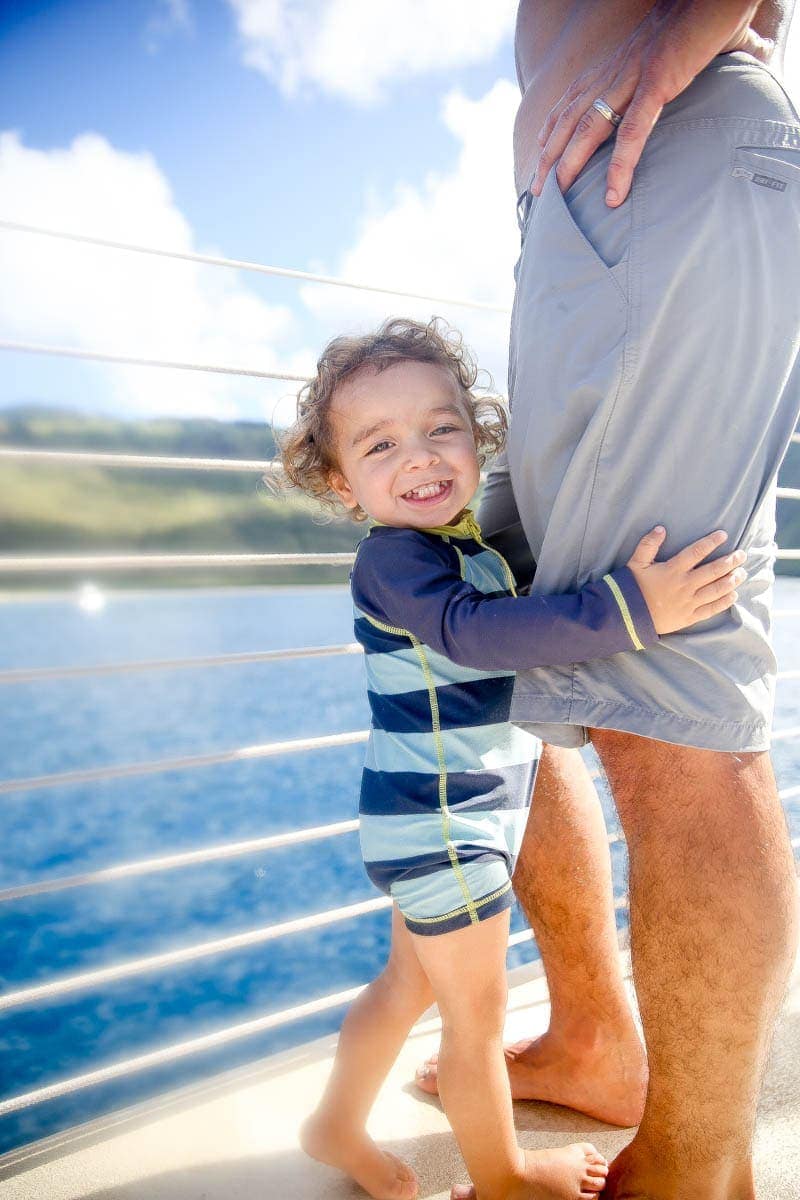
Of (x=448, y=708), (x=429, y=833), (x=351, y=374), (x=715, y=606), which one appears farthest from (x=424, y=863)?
(x=351, y=374)

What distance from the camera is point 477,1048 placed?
911mm

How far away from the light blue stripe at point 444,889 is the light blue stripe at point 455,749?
110mm

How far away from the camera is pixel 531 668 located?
888mm

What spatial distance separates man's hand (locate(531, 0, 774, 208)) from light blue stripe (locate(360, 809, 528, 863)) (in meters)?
0.67

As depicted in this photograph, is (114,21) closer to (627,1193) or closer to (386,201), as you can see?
(627,1193)

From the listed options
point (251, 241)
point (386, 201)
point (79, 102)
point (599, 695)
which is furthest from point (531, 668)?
point (79, 102)

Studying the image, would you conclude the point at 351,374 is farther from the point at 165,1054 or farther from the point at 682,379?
the point at 165,1054

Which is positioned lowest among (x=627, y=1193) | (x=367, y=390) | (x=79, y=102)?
(x=627, y=1193)

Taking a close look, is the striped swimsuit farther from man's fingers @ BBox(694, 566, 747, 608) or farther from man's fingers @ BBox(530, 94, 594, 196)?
man's fingers @ BBox(530, 94, 594, 196)

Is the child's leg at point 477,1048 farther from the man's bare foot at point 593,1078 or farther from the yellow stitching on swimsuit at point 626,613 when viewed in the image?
the yellow stitching on swimsuit at point 626,613

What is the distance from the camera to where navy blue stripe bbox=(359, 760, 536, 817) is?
3.07 feet

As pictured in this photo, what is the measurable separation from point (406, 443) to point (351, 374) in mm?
143

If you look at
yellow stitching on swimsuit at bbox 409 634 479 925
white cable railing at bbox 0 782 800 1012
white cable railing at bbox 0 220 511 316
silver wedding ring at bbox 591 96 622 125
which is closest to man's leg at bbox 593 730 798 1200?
yellow stitching on swimsuit at bbox 409 634 479 925

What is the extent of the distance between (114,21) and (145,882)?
11.9 feet
